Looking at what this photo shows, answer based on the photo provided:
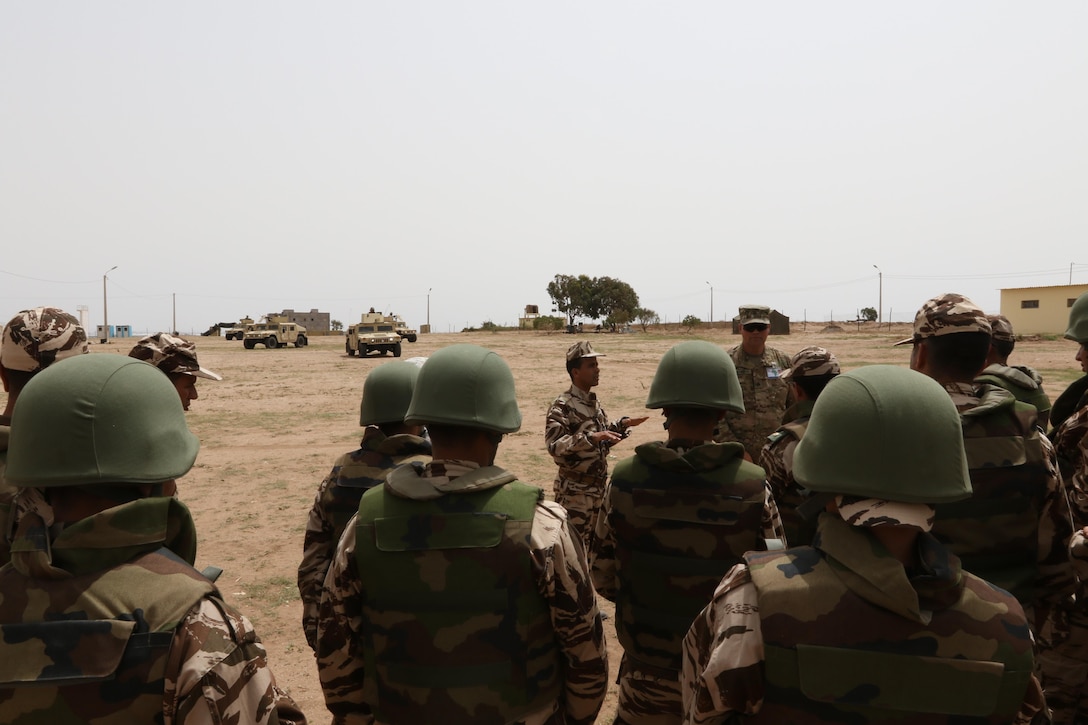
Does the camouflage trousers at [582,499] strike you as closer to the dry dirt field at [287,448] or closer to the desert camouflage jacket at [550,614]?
the dry dirt field at [287,448]

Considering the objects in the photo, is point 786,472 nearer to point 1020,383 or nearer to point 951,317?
point 951,317

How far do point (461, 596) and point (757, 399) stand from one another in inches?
193

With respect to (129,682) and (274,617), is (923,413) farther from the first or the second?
(274,617)

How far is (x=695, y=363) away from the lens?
340cm

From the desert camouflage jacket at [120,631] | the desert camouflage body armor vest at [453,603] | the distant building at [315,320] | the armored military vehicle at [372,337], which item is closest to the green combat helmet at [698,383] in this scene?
the desert camouflage body armor vest at [453,603]

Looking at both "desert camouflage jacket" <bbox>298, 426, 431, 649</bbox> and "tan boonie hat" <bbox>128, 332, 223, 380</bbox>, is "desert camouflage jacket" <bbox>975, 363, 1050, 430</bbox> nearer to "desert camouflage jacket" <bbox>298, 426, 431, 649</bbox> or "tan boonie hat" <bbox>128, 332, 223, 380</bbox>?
"desert camouflage jacket" <bbox>298, 426, 431, 649</bbox>

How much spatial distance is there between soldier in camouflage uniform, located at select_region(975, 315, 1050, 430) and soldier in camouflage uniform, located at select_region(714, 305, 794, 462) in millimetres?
1831

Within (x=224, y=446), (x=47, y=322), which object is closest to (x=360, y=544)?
(x=47, y=322)

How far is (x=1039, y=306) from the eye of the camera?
46.1 meters

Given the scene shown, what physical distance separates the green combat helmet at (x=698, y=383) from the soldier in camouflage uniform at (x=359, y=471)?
115cm

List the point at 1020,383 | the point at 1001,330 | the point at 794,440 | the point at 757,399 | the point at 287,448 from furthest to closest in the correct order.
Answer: the point at 287,448, the point at 757,399, the point at 1001,330, the point at 1020,383, the point at 794,440

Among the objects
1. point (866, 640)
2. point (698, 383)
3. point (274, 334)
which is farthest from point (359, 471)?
point (274, 334)

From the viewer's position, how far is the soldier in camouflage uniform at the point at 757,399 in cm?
660

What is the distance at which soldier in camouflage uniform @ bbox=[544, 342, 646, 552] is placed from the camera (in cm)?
562
